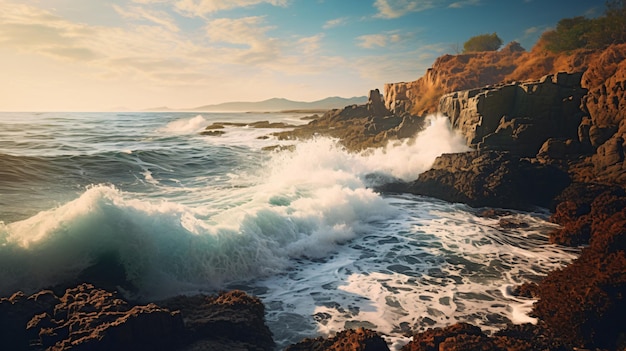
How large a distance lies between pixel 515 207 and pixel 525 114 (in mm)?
6858

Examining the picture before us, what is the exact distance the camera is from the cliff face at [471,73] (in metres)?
36.1

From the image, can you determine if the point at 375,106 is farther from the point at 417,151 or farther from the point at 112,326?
the point at 112,326

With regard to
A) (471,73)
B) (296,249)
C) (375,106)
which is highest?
(471,73)

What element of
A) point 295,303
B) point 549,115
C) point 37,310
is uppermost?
point 549,115

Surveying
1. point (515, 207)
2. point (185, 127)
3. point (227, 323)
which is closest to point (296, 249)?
point (227, 323)

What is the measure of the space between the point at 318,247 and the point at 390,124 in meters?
22.5

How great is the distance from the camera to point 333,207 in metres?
11.4

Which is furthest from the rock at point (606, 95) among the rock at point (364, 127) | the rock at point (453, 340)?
the rock at point (453, 340)

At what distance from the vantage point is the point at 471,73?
43.3 meters

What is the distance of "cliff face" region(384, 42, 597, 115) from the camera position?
36.1 meters

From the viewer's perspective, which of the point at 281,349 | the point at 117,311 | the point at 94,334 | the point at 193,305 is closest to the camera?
the point at 94,334

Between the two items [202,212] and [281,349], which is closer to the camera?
[281,349]

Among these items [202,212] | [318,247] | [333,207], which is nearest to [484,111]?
[333,207]

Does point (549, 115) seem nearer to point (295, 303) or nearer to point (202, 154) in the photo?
point (295, 303)
